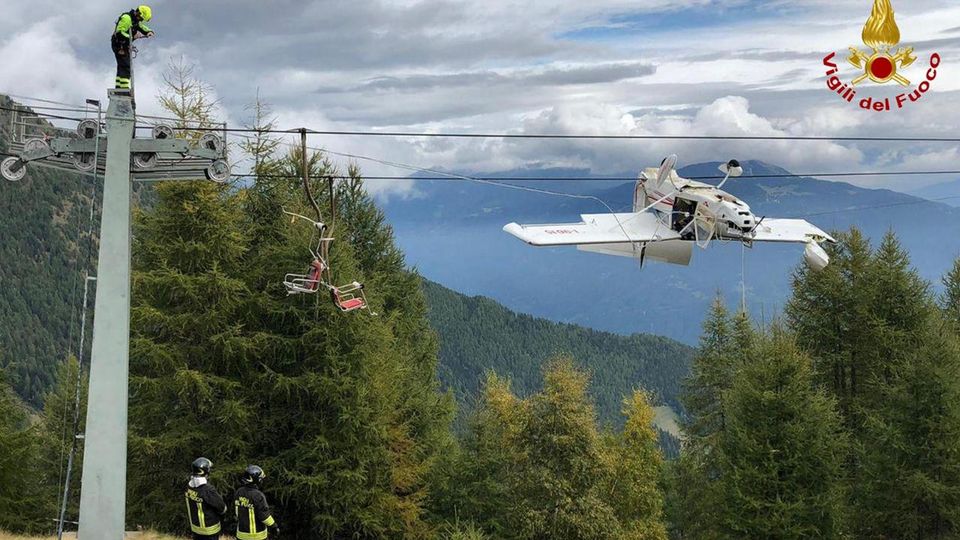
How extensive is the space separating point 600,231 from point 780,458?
16610 mm

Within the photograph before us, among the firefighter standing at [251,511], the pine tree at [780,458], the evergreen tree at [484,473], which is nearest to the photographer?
the firefighter standing at [251,511]

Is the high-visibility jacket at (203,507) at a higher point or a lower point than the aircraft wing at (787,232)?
lower

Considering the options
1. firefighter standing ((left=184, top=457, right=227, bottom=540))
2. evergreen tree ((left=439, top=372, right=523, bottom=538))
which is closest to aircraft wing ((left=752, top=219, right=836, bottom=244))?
firefighter standing ((left=184, top=457, right=227, bottom=540))

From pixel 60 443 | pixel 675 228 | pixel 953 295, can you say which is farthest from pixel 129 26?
pixel 953 295

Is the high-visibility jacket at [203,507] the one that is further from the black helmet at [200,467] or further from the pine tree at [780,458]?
the pine tree at [780,458]

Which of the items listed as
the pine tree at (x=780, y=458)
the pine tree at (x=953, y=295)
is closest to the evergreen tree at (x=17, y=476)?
the pine tree at (x=780, y=458)

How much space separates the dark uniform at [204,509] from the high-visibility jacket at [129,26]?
31.2ft

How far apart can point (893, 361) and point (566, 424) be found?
20.4m

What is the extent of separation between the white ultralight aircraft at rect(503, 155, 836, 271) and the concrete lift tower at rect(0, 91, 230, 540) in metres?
7.79

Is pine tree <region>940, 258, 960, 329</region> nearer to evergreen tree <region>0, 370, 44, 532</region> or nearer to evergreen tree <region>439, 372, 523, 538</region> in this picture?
evergreen tree <region>439, 372, 523, 538</region>

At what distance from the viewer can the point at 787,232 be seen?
19.0 m

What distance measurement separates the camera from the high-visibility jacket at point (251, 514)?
17453mm

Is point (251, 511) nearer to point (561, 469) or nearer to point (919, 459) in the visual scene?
point (561, 469)

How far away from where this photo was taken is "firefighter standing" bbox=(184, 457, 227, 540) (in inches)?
707
